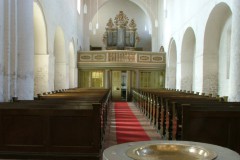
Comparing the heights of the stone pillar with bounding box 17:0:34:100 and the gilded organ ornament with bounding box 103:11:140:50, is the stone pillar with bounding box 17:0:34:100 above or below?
below

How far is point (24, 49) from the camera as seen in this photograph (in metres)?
8.19

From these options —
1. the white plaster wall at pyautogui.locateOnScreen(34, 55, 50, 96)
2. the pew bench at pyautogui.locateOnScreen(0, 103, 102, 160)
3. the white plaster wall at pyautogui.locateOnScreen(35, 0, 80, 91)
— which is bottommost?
the pew bench at pyautogui.locateOnScreen(0, 103, 102, 160)

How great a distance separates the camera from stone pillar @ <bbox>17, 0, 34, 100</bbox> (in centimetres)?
807

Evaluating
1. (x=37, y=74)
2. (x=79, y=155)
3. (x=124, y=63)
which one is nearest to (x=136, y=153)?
(x=79, y=155)

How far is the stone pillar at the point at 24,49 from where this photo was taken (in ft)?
26.5

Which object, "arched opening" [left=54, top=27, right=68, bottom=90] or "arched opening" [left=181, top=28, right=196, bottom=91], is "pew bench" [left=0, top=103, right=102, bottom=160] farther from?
"arched opening" [left=181, top=28, right=196, bottom=91]

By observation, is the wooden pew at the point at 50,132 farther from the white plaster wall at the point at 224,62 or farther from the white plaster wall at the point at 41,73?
the white plaster wall at the point at 224,62

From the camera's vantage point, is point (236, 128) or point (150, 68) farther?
point (150, 68)

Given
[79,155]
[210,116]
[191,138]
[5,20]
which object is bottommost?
[79,155]

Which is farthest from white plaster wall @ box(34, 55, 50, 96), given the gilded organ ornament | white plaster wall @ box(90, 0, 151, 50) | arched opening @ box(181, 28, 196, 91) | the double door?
white plaster wall @ box(90, 0, 151, 50)

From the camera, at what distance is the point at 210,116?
5.01 m

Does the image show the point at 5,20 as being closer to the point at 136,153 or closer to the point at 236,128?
the point at 236,128

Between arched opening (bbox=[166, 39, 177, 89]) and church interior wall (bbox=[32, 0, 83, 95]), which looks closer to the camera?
church interior wall (bbox=[32, 0, 83, 95])

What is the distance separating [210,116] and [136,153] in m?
3.47
